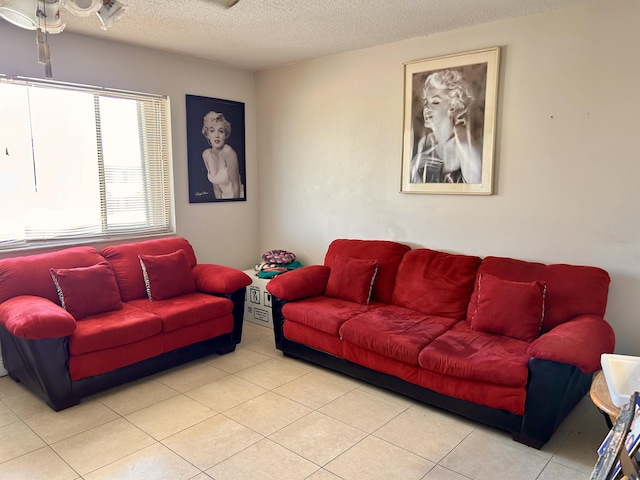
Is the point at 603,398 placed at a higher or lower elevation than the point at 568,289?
lower

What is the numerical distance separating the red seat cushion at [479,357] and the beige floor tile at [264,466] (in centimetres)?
91

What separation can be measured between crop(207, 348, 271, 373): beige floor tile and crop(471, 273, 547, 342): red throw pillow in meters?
1.68

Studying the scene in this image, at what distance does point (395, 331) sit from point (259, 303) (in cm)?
180

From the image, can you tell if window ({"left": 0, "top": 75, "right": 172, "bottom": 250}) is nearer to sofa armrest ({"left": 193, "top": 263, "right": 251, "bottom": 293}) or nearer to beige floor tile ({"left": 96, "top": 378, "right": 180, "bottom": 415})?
sofa armrest ({"left": 193, "top": 263, "right": 251, "bottom": 293})

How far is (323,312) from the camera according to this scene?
3.23 metres

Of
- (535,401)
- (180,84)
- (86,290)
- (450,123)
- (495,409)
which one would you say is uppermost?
(180,84)

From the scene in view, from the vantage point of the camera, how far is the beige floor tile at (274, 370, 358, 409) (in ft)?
9.46

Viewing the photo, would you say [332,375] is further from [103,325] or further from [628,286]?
[628,286]

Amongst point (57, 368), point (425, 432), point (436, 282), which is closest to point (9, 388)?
point (57, 368)

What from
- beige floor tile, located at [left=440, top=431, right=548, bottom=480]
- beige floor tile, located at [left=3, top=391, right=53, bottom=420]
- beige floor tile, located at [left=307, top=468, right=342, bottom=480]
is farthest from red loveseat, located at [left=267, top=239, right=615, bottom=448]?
beige floor tile, located at [left=3, top=391, right=53, bottom=420]

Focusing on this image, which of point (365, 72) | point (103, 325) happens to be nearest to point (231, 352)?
point (103, 325)

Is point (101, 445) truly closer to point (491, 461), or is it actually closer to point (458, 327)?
point (491, 461)

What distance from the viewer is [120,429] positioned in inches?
99.5

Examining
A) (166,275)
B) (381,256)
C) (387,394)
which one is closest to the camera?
(387,394)
